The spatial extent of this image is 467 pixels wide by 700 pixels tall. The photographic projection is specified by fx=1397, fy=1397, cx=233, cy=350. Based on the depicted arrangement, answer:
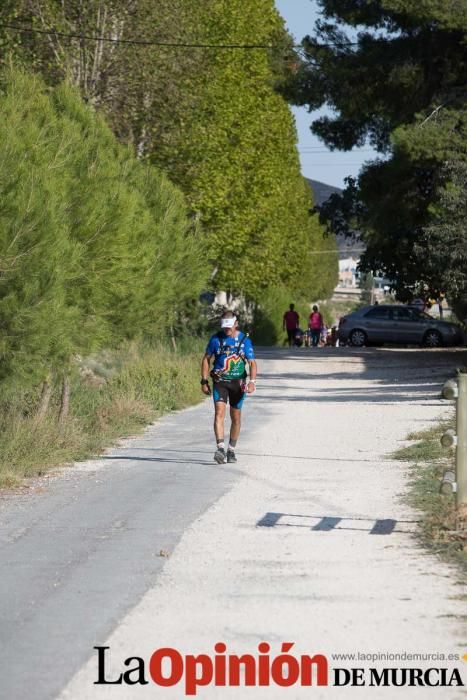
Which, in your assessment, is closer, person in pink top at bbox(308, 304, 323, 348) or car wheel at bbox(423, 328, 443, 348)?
car wheel at bbox(423, 328, 443, 348)

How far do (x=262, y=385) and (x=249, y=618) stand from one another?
23.7 m

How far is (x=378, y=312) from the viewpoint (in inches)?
2151

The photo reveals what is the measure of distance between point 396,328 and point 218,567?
44.8 meters

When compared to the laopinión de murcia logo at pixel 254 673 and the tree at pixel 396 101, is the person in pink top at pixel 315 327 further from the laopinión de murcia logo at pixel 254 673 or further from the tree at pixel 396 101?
the laopinión de murcia logo at pixel 254 673

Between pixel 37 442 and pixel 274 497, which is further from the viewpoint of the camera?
pixel 37 442

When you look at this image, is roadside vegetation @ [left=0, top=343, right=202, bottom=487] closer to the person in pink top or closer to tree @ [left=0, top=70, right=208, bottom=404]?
tree @ [left=0, top=70, right=208, bottom=404]

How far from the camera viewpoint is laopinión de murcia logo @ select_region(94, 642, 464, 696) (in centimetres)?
662

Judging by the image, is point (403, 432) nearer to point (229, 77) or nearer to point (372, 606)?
point (372, 606)

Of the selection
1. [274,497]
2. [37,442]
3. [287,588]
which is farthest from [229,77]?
[287,588]

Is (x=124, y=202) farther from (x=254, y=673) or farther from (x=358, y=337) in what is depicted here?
(x=358, y=337)

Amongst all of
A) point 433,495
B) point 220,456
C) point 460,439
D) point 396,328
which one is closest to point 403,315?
point 396,328

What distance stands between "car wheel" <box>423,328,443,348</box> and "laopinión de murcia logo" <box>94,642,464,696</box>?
4663cm

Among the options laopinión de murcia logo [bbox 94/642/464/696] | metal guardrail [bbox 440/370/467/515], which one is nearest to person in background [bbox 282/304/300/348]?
metal guardrail [bbox 440/370/467/515]

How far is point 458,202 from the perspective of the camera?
3281 cm
